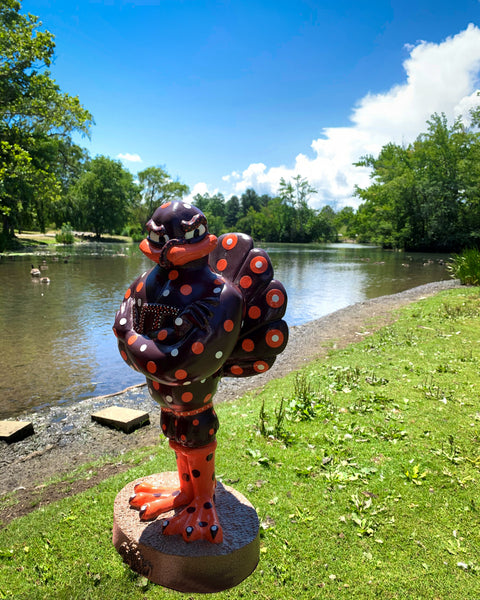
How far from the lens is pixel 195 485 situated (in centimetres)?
292

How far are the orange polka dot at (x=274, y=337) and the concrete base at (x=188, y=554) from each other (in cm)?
138

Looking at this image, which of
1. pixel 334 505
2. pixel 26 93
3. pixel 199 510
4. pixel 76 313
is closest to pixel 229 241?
pixel 199 510

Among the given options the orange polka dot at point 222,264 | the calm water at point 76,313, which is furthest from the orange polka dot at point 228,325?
the calm water at point 76,313

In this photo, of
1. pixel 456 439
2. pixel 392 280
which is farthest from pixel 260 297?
pixel 392 280

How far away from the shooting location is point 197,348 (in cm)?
245

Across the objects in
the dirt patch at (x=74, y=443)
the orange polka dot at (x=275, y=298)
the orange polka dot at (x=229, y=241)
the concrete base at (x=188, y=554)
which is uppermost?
the orange polka dot at (x=229, y=241)

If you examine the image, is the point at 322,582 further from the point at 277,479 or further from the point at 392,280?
the point at 392,280

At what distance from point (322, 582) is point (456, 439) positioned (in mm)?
2452

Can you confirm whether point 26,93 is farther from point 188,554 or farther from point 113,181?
point 113,181

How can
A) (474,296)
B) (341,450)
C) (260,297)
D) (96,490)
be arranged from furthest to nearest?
(474,296) < (341,450) < (96,490) < (260,297)

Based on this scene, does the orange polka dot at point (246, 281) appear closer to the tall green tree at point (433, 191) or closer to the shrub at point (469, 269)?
the shrub at point (469, 269)

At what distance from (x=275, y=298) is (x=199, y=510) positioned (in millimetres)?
1564

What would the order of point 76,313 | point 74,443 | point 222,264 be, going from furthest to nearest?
point 76,313 < point 74,443 < point 222,264

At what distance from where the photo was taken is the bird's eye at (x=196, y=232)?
2619 mm
